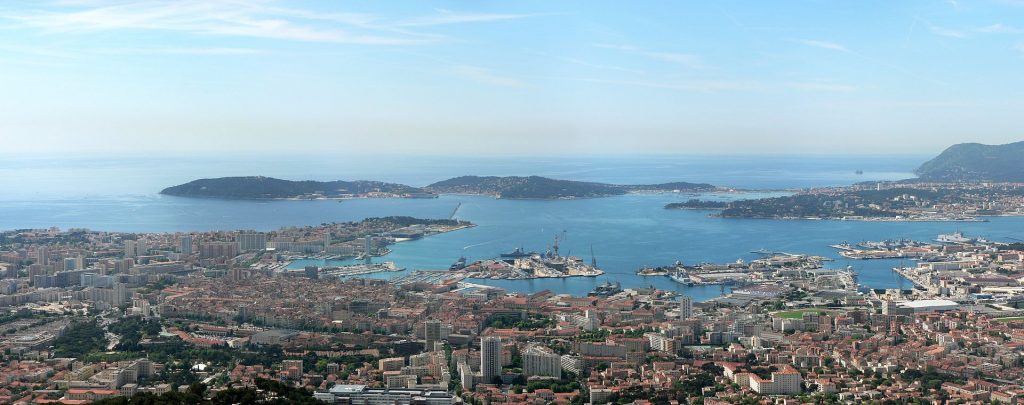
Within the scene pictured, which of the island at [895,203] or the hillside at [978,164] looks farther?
the hillside at [978,164]

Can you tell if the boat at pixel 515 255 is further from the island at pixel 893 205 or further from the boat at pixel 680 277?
the island at pixel 893 205

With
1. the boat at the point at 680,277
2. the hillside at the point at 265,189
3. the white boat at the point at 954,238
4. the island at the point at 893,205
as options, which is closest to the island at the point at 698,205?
the island at the point at 893,205

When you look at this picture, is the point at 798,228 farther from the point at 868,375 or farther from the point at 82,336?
the point at 82,336

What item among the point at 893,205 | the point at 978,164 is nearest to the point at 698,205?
the point at 893,205

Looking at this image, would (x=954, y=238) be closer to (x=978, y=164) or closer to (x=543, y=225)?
(x=543, y=225)

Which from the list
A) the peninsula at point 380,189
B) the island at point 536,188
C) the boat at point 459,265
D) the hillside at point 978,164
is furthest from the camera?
the hillside at point 978,164

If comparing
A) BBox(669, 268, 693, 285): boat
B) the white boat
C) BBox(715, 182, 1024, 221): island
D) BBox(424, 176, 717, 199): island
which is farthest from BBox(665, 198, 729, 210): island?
BBox(669, 268, 693, 285): boat

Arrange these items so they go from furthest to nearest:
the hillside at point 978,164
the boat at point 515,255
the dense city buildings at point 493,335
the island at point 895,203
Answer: the hillside at point 978,164 → the island at point 895,203 → the boat at point 515,255 → the dense city buildings at point 493,335
